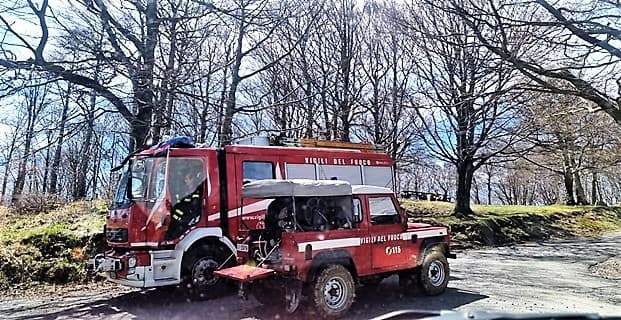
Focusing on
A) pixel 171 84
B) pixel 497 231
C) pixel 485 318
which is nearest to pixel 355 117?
pixel 497 231

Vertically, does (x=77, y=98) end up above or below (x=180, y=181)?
above

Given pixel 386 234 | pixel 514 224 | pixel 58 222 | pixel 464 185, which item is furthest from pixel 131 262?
pixel 514 224

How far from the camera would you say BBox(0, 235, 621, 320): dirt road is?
871cm

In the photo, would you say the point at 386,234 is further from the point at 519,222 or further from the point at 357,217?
the point at 519,222

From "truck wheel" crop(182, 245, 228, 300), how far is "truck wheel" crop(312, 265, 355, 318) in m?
2.96

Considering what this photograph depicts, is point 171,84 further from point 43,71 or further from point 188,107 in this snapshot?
point 188,107

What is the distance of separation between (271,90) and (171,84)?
12.9 metres

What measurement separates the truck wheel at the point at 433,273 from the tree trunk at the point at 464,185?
14.9 metres

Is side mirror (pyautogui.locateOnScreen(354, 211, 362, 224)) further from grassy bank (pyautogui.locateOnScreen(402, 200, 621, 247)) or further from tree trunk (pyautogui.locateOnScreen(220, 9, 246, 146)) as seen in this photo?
grassy bank (pyautogui.locateOnScreen(402, 200, 621, 247))

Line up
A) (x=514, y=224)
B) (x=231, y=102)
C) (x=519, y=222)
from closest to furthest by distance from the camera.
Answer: (x=231, y=102), (x=514, y=224), (x=519, y=222)

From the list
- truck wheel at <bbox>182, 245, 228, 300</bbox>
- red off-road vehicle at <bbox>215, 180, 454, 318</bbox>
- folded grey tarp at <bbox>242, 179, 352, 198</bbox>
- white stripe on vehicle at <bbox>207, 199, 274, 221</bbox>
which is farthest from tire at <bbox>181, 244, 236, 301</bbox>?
folded grey tarp at <bbox>242, 179, 352, 198</bbox>

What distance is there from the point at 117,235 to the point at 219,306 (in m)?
2.48

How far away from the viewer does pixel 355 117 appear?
80.4ft

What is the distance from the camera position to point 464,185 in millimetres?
24531
